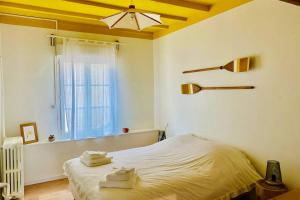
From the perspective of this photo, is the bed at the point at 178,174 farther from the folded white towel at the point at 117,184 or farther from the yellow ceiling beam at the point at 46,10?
the yellow ceiling beam at the point at 46,10

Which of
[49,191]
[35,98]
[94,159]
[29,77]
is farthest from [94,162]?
[29,77]

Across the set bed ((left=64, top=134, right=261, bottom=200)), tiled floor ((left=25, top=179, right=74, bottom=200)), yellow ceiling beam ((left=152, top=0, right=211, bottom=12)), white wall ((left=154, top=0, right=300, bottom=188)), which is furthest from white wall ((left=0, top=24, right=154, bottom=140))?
white wall ((left=154, top=0, right=300, bottom=188))

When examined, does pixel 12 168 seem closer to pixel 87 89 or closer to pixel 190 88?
pixel 87 89

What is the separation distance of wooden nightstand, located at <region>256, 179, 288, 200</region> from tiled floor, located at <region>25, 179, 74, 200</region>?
7.30 feet

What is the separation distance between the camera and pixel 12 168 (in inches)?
110

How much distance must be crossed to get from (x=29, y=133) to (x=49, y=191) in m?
0.90

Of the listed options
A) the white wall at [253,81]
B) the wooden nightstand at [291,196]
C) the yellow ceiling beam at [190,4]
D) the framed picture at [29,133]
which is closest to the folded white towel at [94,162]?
the framed picture at [29,133]

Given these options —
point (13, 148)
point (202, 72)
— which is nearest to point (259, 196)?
point (202, 72)

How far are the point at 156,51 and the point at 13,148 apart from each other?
2.91 meters

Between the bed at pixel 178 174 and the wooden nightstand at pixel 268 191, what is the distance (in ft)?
0.72

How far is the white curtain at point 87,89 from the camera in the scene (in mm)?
3514

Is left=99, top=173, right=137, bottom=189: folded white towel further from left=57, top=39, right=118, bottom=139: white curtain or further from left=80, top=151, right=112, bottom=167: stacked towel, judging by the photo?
left=57, top=39, right=118, bottom=139: white curtain

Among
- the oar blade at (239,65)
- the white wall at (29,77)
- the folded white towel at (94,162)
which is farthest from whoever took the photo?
the white wall at (29,77)

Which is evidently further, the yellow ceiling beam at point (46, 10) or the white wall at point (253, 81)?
the yellow ceiling beam at point (46, 10)
